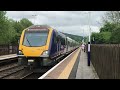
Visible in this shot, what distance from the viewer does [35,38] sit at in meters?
21.9

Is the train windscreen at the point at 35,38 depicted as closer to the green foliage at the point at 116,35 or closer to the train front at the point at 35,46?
the train front at the point at 35,46

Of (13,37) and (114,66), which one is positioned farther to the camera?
(13,37)

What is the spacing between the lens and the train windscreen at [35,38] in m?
21.6

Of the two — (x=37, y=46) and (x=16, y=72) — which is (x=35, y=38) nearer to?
(x=37, y=46)

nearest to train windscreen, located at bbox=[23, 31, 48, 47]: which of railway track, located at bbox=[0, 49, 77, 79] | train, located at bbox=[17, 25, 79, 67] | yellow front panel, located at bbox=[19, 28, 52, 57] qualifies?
train, located at bbox=[17, 25, 79, 67]

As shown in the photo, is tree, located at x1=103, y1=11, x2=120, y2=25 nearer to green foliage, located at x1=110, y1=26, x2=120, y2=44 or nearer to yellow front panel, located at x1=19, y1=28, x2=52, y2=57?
green foliage, located at x1=110, y1=26, x2=120, y2=44

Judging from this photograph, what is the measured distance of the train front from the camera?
68.5 ft

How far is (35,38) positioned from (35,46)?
721 mm

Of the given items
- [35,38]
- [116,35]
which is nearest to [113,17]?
[116,35]

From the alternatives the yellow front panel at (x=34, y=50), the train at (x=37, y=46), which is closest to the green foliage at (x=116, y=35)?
the train at (x=37, y=46)
